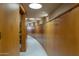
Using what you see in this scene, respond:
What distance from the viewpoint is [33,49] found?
126cm

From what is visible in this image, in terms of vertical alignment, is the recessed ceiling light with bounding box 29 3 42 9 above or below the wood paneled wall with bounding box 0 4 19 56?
above

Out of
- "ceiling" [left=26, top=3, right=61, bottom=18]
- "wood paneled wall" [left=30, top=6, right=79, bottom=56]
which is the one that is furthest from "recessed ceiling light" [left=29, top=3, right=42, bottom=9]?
"wood paneled wall" [left=30, top=6, right=79, bottom=56]

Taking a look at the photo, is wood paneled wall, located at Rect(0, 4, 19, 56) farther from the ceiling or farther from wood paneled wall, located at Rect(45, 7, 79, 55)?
wood paneled wall, located at Rect(45, 7, 79, 55)

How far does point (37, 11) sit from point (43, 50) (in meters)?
0.36

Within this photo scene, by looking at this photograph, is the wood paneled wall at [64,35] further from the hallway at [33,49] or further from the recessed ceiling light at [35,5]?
the recessed ceiling light at [35,5]

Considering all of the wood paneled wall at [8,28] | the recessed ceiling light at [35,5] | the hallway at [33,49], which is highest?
the recessed ceiling light at [35,5]

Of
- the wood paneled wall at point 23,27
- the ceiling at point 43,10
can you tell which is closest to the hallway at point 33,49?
the wood paneled wall at point 23,27

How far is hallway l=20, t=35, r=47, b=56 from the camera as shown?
1.24 metres

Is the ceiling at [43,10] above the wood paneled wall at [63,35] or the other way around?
above

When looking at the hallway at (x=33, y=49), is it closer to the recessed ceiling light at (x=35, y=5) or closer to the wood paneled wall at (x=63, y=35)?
the wood paneled wall at (x=63, y=35)

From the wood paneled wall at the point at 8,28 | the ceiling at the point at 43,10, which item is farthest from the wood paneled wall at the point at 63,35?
the wood paneled wall at the point at 8,28

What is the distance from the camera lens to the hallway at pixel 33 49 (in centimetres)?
124

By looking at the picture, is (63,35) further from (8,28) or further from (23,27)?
(8,28)

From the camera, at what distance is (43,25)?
128cm
